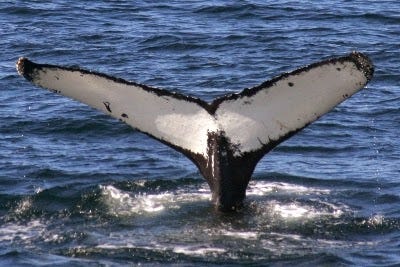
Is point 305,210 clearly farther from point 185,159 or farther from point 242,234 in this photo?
point 185,159

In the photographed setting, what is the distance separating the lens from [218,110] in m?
10.1

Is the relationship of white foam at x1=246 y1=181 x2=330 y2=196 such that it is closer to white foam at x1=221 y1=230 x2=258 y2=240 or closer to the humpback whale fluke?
the humpback whale fluke

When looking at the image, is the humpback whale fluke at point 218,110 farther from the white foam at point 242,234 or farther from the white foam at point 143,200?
the white foam at point 143,200

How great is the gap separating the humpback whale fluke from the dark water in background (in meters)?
0.58

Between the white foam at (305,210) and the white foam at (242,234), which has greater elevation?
the white foam at (305,210)

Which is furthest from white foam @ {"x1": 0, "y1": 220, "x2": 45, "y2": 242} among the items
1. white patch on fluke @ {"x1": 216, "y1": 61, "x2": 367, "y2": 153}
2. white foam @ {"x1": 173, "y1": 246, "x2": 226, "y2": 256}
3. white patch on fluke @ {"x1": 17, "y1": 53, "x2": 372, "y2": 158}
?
white patch on fluke @ {"x1": 216, "y1": 61, "x2": 367, "y2": 153}

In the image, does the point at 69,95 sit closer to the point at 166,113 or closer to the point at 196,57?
the point at 166,113

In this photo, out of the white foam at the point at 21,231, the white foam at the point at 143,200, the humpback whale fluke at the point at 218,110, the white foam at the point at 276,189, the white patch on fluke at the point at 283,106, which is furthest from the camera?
the white foam at the point at 276,189

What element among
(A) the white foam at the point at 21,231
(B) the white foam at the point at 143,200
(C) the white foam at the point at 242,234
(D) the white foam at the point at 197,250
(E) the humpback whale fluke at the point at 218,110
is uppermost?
(E) the humpback whale fluke at the point at 218,110

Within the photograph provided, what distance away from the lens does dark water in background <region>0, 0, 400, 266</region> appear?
9.88 meters

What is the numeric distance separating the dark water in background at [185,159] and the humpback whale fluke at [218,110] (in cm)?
58

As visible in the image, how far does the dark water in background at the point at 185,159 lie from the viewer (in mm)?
9883

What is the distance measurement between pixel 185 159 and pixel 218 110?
11.2 ft

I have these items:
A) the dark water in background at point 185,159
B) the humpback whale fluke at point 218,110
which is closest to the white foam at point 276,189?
the dark water in background at point 185,159
